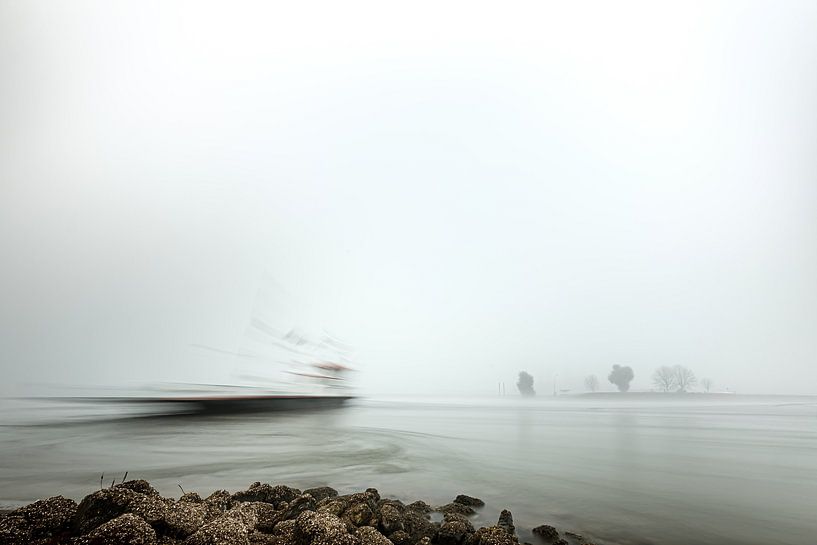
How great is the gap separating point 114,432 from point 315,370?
39.0 metres

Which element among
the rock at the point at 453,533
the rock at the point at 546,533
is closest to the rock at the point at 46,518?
the rock at the point at 453,533

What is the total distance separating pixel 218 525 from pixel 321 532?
1.00 meters

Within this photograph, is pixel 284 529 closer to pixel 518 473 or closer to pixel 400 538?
pixel 400 538

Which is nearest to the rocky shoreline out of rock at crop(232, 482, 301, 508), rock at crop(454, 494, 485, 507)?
rock at crop(232, 482, 301, 508)

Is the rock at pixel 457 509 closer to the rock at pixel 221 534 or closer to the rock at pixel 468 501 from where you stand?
the rock at pixel 468 501

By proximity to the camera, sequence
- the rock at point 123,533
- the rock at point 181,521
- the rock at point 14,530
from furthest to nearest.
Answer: the rock at point 181,521, the rock at point 14,530, the rock at point 123,533

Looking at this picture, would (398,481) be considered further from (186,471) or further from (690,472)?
(690,472)

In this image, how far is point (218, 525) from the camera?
3748mm

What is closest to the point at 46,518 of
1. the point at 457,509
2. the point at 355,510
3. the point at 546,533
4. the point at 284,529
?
the point at 284,529

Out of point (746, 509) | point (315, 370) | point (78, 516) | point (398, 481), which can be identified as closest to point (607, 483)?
point (746, 509)

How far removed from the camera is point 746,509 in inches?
283

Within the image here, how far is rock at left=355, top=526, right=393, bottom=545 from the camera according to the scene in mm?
3980

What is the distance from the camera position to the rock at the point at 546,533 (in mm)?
5291

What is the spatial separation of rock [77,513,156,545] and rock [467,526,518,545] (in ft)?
10.8
